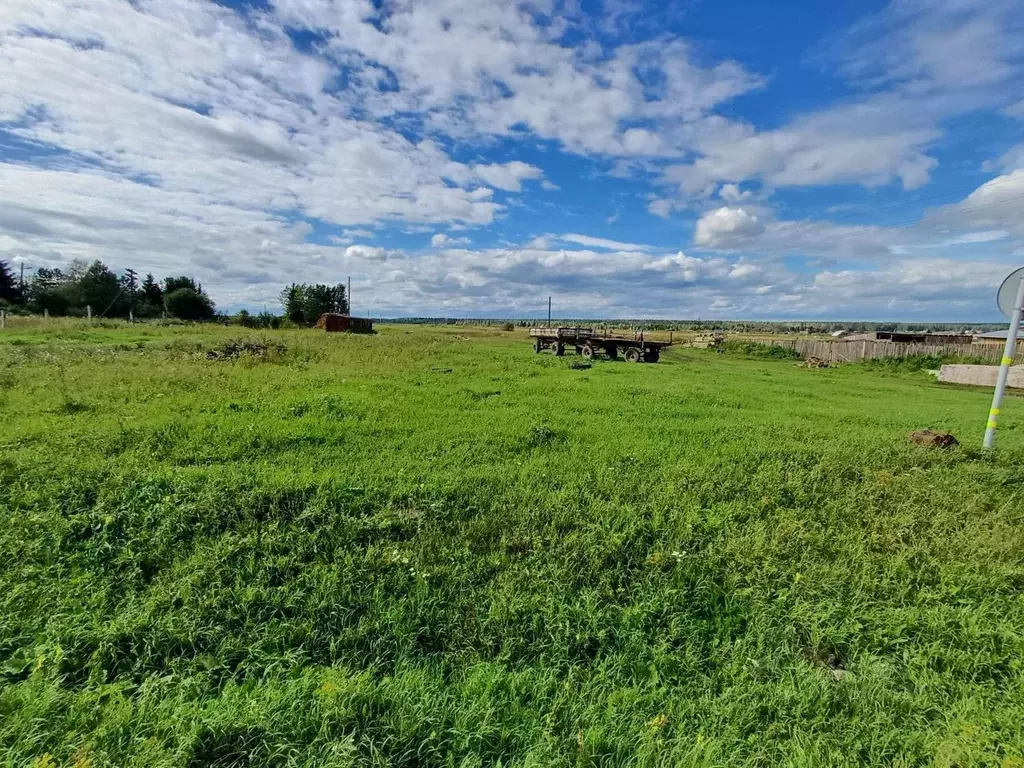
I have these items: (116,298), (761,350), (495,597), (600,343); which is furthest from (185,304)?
(495,597)

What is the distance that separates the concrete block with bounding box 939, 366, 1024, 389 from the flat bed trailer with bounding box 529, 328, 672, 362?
1592 cm

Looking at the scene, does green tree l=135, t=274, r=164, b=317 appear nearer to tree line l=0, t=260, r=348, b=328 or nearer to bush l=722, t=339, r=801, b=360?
tree line l=0, t=260, r=348, b=328

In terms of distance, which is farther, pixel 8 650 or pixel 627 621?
pixel 627 621

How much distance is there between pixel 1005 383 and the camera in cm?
657

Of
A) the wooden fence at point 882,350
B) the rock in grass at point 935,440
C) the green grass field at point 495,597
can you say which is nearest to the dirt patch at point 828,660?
the green grass field at point 495,597

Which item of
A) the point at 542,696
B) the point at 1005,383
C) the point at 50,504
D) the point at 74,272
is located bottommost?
the point at 542,696

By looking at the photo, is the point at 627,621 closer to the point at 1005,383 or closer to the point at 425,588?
the point at 425,588

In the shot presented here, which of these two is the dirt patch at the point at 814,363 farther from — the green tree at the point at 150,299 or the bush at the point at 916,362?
the green tree at the point at 150,299

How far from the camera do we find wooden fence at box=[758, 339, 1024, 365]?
2616 cm

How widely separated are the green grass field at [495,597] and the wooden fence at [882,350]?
2618cm

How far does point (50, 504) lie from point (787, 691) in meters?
6.23

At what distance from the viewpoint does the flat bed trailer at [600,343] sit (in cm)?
2341

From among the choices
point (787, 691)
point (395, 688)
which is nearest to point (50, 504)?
point (395, 688)

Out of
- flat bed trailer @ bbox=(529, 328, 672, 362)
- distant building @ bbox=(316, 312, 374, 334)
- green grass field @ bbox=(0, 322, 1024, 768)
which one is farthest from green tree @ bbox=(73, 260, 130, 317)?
green grass field @ bbox=(0, 322, 1024, 768)
